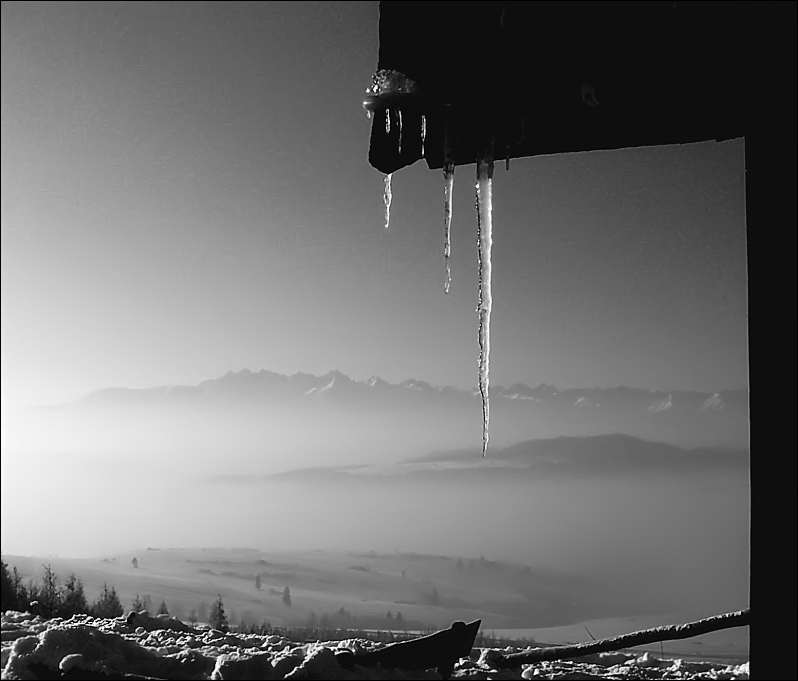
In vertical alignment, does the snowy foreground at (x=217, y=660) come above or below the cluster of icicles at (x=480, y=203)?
below

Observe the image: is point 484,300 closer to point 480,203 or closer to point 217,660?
point 480,203

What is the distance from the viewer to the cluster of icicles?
298 centimetres

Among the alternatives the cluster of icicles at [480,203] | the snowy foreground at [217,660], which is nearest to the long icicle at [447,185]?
the cluster of icicles at [480,203]

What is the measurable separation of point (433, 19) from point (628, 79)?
77cm

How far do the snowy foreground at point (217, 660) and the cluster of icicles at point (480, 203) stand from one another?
133 centimetres

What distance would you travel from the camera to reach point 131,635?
4.66 metres

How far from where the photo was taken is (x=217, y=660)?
363 cm

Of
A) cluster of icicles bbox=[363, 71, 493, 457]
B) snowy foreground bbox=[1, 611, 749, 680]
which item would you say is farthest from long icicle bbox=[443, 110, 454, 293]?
snowy foreground bbox=[1, 611, 749, 680]

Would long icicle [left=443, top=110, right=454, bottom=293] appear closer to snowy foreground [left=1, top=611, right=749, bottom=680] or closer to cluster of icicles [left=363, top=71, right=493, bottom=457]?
cluster of icicles [left=363, top=71, right=493, bottom=457]

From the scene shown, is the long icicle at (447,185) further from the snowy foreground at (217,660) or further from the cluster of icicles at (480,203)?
the snowy foreground at (217,660)

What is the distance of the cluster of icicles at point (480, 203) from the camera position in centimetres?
298

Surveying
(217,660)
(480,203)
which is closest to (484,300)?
(480,203)

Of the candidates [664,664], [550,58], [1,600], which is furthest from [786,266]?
[1,600]

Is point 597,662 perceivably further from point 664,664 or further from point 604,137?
point 604,137
